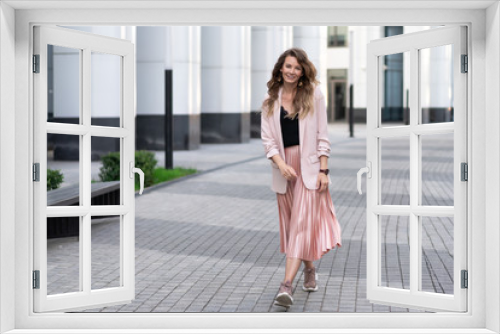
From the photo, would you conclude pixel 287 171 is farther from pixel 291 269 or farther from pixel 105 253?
pixel 105 253

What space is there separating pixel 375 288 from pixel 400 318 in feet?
1.47

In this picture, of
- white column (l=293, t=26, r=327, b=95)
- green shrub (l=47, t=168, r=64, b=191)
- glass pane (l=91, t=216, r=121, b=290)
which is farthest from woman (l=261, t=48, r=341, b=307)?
white column (l=293, t=26, r=327, b=95)

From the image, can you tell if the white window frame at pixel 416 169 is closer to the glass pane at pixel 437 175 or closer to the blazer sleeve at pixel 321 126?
the blazer sleeve at pixel 321 126

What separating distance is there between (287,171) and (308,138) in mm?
311

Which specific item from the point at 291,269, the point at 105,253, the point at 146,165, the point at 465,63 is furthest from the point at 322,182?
the point at 146,165

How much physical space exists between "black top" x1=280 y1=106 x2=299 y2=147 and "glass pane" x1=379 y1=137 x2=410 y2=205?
7.32 ft

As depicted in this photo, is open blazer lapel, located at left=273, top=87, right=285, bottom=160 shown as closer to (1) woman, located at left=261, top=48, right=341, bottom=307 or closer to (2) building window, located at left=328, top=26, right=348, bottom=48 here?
(1) woman, located at left=261, top=48, right=341, bottom=307

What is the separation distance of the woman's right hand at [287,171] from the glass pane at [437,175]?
4.16 feet

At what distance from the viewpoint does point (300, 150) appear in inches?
271

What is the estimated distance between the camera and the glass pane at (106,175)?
1016 centimetres

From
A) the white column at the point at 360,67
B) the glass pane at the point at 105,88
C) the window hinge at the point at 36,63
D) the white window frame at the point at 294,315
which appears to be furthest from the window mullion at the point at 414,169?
the white column at the point at 360,67

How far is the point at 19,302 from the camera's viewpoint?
595 centimetres

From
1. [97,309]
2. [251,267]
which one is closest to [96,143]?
[251,267]

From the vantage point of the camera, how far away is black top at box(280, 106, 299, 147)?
6.91m
